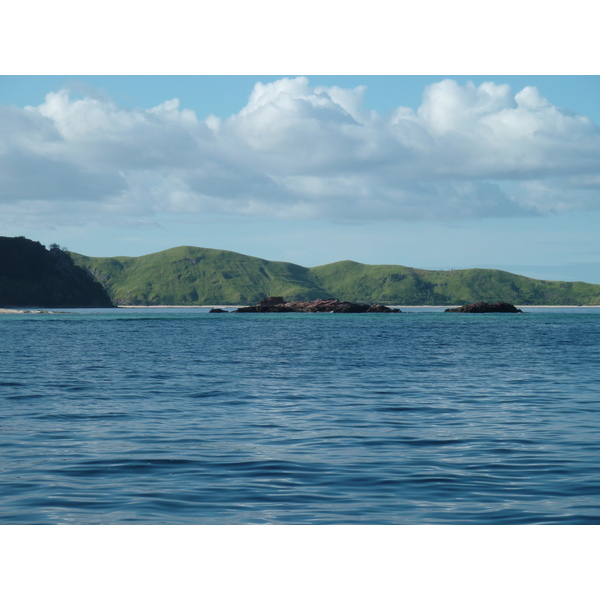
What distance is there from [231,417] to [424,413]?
24.0 feet

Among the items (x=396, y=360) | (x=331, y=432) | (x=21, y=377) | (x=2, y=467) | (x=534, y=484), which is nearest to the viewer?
(x=534, y=484)

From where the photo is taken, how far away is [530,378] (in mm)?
44281

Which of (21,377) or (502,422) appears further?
(21,377)

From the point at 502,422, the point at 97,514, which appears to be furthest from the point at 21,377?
the point at 97,514

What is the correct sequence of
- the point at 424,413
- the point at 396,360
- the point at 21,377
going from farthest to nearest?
the point at 396,360 → the point at 21,377 → the point at 424,413

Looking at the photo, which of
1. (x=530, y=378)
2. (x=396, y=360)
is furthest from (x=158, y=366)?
(x=530, y=378)

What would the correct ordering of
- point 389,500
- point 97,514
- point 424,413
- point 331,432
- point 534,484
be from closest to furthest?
point 97,514 → point 389,500 → point 534,484 → point 331,432 → point 424,413

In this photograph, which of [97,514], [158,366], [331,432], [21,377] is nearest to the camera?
[97,514]

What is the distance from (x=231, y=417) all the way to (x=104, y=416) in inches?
184

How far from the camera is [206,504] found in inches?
597

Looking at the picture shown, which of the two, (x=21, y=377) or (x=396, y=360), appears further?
(x=396, y=360)

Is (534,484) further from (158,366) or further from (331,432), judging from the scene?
(158,366)

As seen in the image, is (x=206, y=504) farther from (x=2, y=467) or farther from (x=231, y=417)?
(x=231, y=417)

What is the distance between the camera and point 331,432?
948 inches
